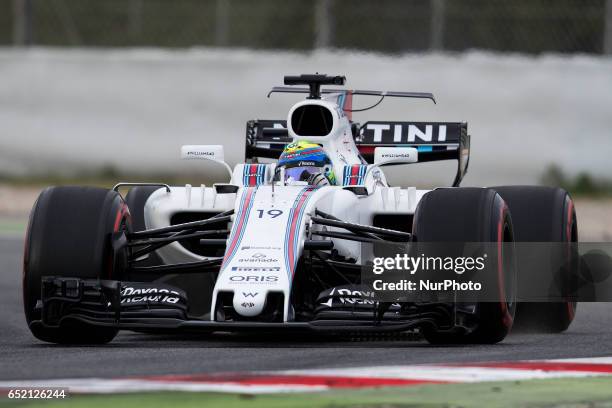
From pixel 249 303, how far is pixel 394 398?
2.14 m

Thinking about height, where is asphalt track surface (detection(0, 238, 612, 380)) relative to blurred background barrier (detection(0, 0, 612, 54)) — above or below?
below

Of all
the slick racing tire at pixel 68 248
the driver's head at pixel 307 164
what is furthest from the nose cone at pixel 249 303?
the driver's head at pixel 307 164

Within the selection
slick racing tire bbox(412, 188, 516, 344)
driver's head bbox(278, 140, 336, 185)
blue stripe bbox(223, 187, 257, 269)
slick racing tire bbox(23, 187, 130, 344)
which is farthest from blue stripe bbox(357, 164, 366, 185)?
slick racing tire bbox(23, 187, 130, 344)

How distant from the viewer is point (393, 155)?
10625 mm

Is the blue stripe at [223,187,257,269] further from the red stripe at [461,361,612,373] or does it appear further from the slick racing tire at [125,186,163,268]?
the red stripe at [461,361,612,373]

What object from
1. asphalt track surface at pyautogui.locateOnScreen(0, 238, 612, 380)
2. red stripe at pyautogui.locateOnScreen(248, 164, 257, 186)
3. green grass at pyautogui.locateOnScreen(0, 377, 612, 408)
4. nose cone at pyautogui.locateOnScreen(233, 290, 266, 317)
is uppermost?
red stripe at pyautogui.locateOnScreen(248, 164, 257, 186)

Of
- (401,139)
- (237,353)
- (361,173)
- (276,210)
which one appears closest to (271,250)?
(276,210)

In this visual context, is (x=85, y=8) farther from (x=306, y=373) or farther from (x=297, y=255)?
(x=306, y=373)

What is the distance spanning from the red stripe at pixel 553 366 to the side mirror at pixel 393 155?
3.30 m

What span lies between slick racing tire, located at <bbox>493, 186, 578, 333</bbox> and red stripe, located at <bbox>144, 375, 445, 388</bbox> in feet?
11.8

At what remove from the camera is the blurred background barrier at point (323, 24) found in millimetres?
18703

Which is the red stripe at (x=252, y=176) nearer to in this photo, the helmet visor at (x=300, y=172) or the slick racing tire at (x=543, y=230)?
the helmet visor at (x=300, y=172)

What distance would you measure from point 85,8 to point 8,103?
72.4 inches

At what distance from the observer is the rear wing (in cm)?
1149
